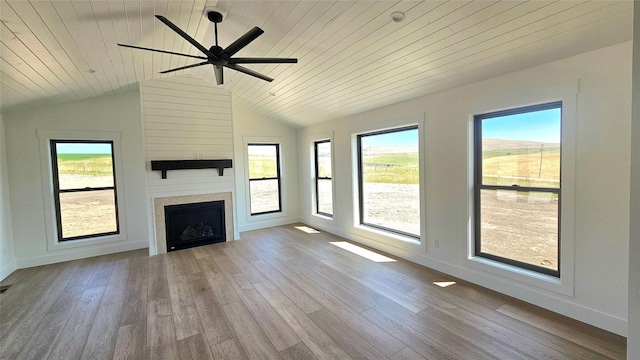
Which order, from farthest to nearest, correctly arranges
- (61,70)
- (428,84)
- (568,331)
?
(428,84) → (61,70) → (568,331)

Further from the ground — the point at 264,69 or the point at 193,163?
the point at 264,69

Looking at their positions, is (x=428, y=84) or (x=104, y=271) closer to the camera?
(x=428, y=84)

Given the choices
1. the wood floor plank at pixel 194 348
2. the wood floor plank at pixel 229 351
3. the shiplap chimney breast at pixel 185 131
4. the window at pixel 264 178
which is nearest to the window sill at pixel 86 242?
the shiplap chimney breast at pixel 185 131

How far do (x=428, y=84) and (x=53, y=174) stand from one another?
5964 millimetres

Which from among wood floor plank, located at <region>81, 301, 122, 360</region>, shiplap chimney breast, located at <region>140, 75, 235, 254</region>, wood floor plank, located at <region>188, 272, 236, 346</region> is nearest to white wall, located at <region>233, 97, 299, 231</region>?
shiplap chimney breast, located at <region>140, 75, 235, 254</region>

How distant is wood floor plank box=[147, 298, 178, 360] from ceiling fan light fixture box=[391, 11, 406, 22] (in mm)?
3360

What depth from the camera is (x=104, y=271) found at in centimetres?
409

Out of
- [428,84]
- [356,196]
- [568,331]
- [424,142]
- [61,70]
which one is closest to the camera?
[568,331]

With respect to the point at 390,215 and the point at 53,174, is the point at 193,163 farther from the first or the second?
the point at 390,215

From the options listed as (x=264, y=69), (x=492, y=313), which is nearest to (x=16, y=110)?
(x=264, y=69)

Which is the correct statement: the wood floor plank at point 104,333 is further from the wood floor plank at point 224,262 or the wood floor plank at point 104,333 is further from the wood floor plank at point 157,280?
the wood floor plank at point 224,262

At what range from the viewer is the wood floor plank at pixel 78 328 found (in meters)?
2.30

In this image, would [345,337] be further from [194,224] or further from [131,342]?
[194,224]

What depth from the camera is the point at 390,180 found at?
468 centimetres
